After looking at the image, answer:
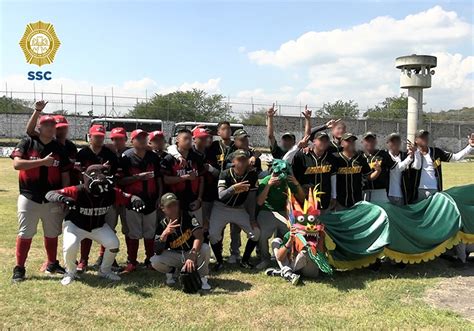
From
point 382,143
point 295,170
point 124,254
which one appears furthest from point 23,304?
point 382,143

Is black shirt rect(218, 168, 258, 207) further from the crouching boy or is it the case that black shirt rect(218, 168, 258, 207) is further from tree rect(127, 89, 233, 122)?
tree rect(127, 89, 233, 122)

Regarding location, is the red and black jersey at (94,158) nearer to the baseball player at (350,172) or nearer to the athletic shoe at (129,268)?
the athletic shoe at (129,268)

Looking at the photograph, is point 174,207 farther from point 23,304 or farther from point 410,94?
point 410,94

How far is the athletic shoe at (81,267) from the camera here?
21.3 feet

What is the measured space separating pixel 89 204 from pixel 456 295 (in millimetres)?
4691

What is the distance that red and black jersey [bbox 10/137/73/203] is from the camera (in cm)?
592

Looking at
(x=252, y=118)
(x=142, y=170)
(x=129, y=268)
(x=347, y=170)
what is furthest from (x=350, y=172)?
(x=252, y=118)

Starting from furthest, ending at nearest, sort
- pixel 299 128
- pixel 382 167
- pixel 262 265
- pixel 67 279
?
pixel 299 128, pixel 382 167, pixel 262 265, pixel 67 279

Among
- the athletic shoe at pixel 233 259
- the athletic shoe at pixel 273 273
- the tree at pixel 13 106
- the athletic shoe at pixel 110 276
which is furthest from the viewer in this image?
the tree at pixel 13 106

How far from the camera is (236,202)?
22.6 feet

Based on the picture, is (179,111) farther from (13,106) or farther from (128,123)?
(13,106)

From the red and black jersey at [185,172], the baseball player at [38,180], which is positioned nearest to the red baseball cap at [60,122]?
the baseball player at [38,180]

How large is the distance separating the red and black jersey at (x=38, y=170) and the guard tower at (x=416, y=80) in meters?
34.0

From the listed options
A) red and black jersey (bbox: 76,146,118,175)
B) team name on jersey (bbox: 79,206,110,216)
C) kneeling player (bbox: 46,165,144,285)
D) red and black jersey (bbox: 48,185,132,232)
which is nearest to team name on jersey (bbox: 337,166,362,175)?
Result: kneeling player (bbox: 46,165,144,285)
